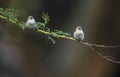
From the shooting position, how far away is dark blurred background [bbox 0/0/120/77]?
5020 millimetres

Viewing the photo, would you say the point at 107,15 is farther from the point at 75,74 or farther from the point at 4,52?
the point at 4,52

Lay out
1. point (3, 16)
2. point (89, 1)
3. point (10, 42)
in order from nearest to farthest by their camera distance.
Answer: point (3, 16) < point (89, 1) < point (10, 42)

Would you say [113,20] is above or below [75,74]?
above

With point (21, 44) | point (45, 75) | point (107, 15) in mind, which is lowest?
point (45, 75)

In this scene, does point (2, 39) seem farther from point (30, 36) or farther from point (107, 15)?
point (107, 15)

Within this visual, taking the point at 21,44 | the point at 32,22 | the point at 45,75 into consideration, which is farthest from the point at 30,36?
the point at 32,22

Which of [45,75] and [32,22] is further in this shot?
[45,75]

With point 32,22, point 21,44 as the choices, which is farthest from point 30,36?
point 32,22

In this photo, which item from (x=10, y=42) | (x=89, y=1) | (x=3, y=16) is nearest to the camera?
(x=3, y=16)

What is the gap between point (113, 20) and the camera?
16.5ft

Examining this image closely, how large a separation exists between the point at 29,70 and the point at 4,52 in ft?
1.35

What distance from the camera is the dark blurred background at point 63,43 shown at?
5.02 metres

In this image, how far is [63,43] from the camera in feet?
17.2

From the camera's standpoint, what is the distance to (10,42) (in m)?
5.33
